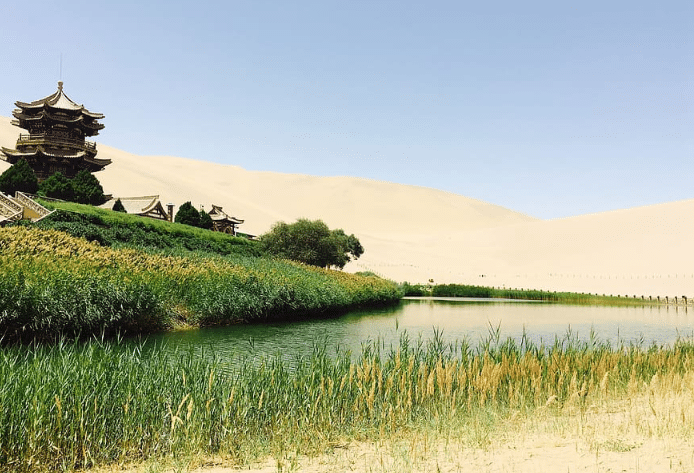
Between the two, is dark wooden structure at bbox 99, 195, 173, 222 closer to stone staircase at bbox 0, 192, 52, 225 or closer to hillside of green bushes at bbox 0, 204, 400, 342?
stone staircase at bbox 0, 192, 52, 225

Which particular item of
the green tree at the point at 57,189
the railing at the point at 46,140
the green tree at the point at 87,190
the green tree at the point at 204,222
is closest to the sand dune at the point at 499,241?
the green tree at the point at 204,222

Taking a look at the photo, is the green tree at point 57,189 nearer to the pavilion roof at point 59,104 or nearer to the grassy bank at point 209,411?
the pavilion roof at point 59,104

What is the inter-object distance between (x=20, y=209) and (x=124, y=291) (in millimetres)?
16347

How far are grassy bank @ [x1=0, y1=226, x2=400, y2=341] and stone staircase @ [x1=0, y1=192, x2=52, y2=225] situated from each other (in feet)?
20.5

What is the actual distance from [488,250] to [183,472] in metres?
84.1

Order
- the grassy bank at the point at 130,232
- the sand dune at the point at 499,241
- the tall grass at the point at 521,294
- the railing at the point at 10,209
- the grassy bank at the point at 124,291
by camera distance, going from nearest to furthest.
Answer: the grassy bank at the point at 124,291 → the railing at the point at 10,209 → the grassy bank at the point at 130,232 → the tall grass at the point at 521,294 → the sand dune at the point at 499,241

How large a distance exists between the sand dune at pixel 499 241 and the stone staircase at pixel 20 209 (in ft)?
124

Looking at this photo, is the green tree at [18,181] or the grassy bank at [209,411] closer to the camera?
the grassy bank at [209,411]

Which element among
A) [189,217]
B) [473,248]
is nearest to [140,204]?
[189,217]

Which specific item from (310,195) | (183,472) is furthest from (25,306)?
(310,195)

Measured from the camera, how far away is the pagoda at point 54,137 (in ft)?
162

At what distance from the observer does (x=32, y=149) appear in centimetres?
4944

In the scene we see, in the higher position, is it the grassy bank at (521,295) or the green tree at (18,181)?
the green tree at (18,181)

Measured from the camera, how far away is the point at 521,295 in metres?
43.2
